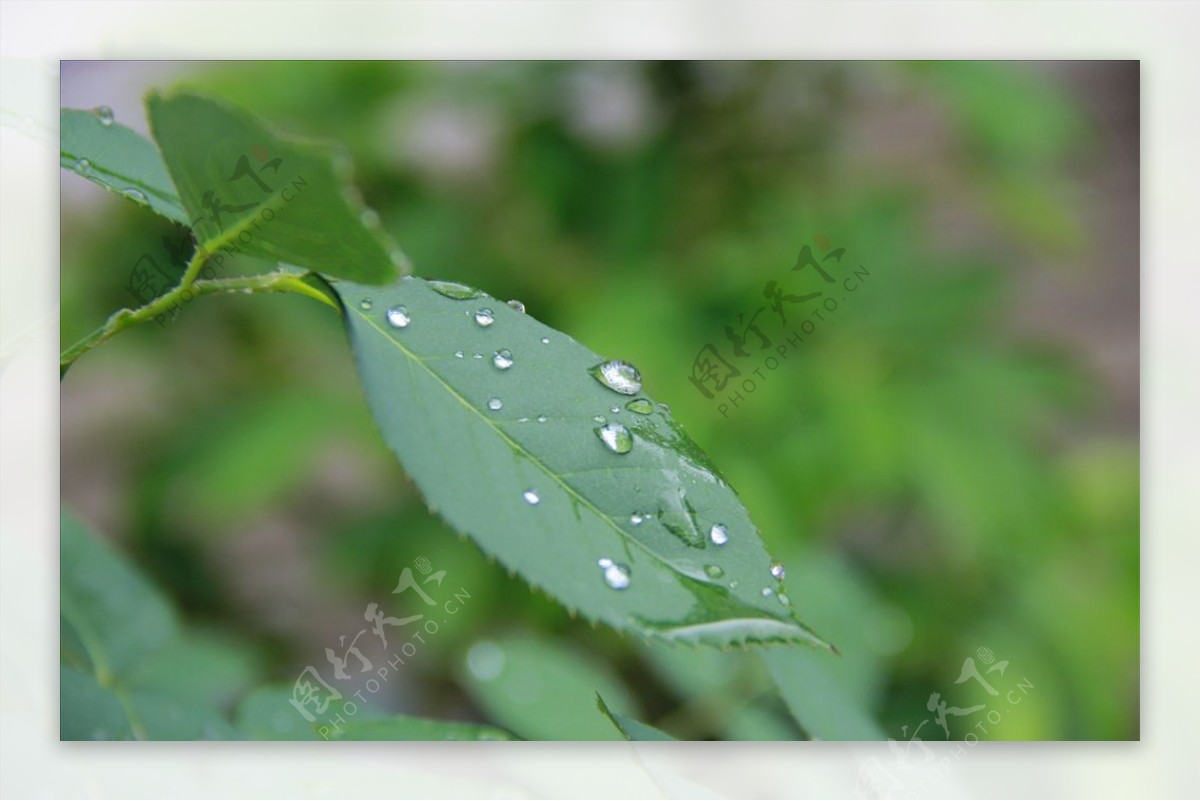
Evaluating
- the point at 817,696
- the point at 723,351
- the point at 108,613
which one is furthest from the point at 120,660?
the point at 723,351

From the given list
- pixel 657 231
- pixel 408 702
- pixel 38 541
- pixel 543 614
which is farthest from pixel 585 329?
pixel 38 541

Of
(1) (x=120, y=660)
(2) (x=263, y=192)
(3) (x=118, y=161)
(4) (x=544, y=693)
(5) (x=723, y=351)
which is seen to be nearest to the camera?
(2) (x=263, y=192)

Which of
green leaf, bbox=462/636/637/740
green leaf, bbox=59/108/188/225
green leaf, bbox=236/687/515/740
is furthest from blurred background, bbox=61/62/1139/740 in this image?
green leaf, bbox=59/108/188/225

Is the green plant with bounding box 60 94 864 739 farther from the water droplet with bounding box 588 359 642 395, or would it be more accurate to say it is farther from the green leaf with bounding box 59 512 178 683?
the green leaf with bounding box 59 512 178 683

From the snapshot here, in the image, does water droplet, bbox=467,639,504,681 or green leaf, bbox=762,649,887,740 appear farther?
water droplet, bbox=467,639,504,681

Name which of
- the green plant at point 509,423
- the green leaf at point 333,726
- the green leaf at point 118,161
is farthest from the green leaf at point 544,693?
the green leaf at point 118,161

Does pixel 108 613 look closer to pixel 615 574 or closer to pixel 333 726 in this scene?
pixel 333 726

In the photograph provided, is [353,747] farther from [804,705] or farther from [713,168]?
[713,168]
